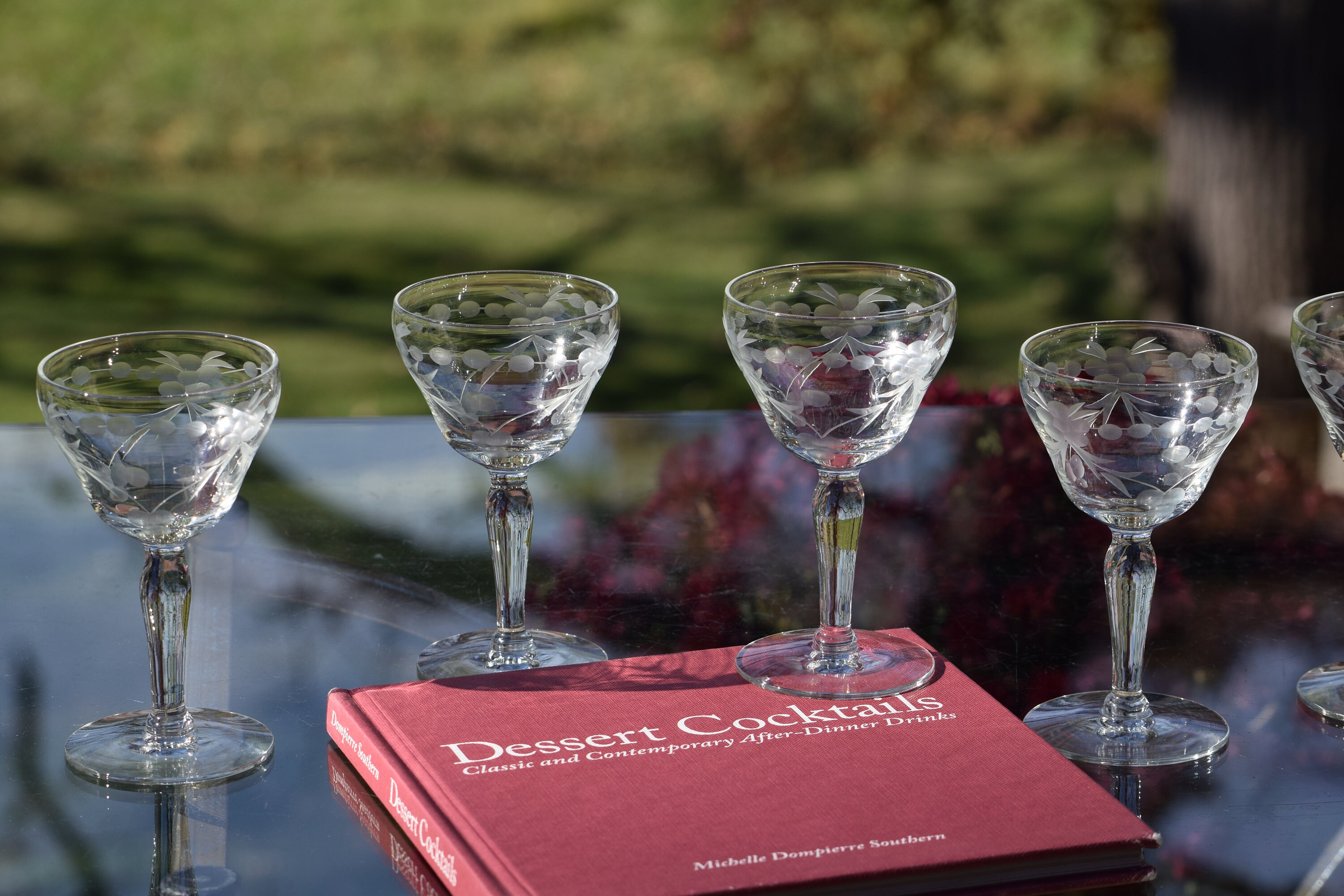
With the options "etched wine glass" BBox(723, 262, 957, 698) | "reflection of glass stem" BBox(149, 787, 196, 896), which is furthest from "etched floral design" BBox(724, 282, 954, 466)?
"reflection of glass stem" BBox(149, 787, 196, 896)

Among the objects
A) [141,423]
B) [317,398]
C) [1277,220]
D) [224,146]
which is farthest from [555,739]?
[224,146]

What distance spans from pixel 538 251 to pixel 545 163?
29.2 inches

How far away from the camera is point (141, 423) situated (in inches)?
39.9

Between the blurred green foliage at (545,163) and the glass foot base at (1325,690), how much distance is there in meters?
3.46

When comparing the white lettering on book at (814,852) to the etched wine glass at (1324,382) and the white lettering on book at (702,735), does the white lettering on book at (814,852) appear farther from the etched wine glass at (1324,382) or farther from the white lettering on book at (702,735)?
the etched wine glass at (1324,382)

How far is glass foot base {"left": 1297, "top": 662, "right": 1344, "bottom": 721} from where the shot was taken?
3.69 feet

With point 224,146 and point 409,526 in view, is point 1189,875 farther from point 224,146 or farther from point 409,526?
point 224,146

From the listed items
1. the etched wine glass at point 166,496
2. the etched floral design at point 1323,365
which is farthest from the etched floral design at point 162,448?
the etched floral design at point 1323,365

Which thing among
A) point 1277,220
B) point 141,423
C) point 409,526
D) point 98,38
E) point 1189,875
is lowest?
point 1189,875

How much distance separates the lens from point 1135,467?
3.43ft

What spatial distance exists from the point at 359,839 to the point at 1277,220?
8.94ft

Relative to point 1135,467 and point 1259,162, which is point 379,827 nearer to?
point 1135,467

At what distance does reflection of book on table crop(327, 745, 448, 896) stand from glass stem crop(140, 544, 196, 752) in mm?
99

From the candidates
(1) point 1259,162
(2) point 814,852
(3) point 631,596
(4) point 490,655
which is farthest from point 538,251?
(2) point 814,852
